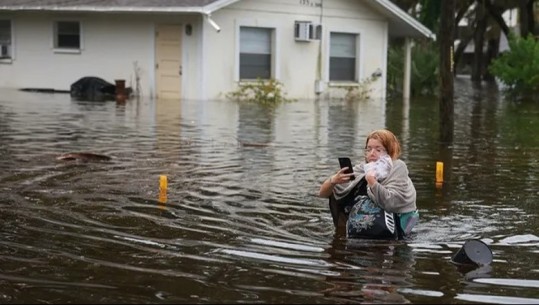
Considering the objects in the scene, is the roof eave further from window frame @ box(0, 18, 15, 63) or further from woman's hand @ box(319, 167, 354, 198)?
woman's hand @ box(319, 167, 354, 198)

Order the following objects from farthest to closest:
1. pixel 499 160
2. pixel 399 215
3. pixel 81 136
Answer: pixel 81 136 → pixel 499 160 → pixel 399 215

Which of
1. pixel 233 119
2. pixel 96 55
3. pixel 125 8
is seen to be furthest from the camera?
pixel 96 55

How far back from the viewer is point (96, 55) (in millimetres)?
30359

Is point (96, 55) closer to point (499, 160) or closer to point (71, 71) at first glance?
point (71, 71)

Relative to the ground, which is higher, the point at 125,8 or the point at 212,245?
the point at 125,8

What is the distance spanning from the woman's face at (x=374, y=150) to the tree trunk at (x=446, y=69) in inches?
292

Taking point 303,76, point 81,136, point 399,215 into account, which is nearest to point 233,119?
point 81,136

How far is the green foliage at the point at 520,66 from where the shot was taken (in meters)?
30.3

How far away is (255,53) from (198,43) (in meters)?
2.37

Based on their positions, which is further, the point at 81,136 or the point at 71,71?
the point at 71,71

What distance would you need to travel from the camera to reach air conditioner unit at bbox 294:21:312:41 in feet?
98.0

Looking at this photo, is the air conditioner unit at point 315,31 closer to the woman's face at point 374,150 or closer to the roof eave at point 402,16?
the roof eave at point 402,16

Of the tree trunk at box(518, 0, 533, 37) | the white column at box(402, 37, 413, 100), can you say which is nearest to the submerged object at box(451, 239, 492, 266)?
the white column at box(402, 37, 413, 100)

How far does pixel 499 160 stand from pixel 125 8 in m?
16.5
